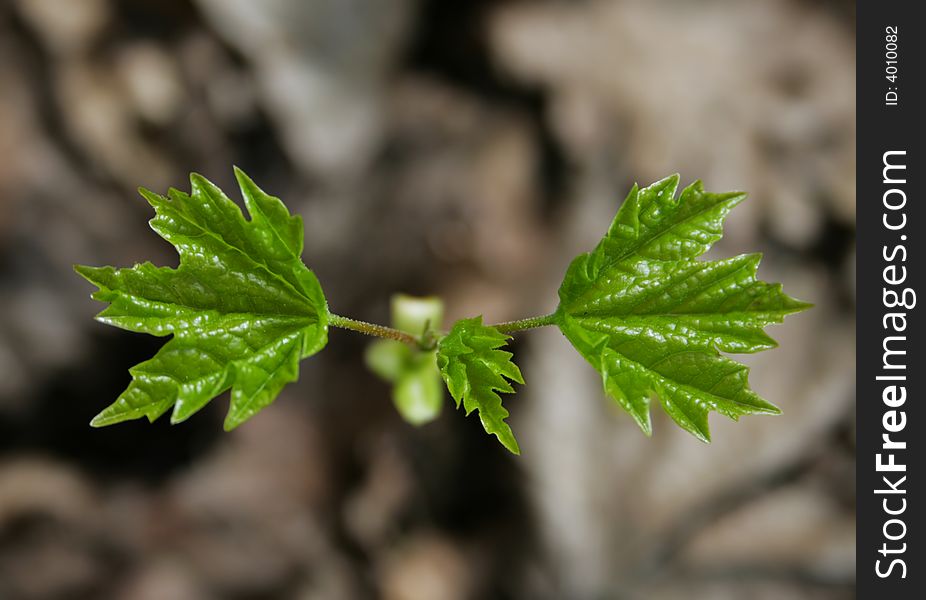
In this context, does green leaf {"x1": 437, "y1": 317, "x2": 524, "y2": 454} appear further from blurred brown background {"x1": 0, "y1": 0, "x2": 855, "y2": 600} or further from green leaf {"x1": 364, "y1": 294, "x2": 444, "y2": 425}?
blurred brown background {"x1": 0, "y1": 0, "x2": 855, "y2": 600}

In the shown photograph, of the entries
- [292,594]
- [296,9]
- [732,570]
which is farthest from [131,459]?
[732,570]

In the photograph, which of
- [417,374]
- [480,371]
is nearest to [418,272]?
[417,374]

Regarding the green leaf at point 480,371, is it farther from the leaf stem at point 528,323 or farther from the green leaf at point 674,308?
the green leaf at point 674,308

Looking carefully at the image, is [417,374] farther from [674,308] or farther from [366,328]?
[674,308]

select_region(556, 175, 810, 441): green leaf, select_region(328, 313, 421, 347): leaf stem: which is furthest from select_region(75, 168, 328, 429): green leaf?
select_region(556, 175, 810, 441): green leaf

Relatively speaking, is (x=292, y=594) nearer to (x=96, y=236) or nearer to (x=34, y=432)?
(x=34, y=432)

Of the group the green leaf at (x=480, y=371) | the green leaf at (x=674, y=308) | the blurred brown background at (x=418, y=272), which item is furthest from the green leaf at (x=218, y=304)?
the blurred brown background at (x=418, y=272)
